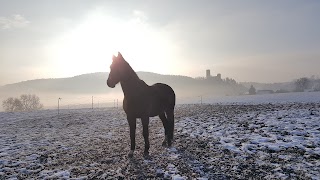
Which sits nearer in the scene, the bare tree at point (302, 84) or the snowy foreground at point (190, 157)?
the snowy foreground at point (190, 157)

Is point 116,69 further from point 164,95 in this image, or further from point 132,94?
point 164,95

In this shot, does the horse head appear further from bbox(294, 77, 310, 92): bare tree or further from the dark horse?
bbox(294, 77, 310, 92): bare tree

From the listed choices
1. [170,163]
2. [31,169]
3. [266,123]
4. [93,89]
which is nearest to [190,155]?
[170,163]

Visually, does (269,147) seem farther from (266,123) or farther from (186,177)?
(266,123)

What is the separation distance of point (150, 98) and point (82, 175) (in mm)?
3602

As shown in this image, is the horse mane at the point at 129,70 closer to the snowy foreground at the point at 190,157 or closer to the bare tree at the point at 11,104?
the snowy foreground at the point at 190,157

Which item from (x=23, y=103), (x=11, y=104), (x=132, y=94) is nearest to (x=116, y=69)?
(x=132, y=94)

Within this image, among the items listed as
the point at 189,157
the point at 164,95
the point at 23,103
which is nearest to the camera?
the point at 189,157

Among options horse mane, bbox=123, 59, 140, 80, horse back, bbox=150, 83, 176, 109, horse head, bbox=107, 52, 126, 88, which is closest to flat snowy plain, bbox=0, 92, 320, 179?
horse back, bbox=150, 83, 176, 109

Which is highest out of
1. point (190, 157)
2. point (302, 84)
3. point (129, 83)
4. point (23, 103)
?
point (302, 84)

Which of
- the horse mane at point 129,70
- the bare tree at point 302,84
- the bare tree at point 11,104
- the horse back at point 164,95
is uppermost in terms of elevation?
the bare tree at point 302,84

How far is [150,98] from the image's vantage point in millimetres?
10078

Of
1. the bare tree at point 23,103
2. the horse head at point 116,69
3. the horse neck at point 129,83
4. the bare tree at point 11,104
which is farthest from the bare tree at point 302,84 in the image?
the horse head at point 116,69

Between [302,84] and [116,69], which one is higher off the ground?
[302,84]
